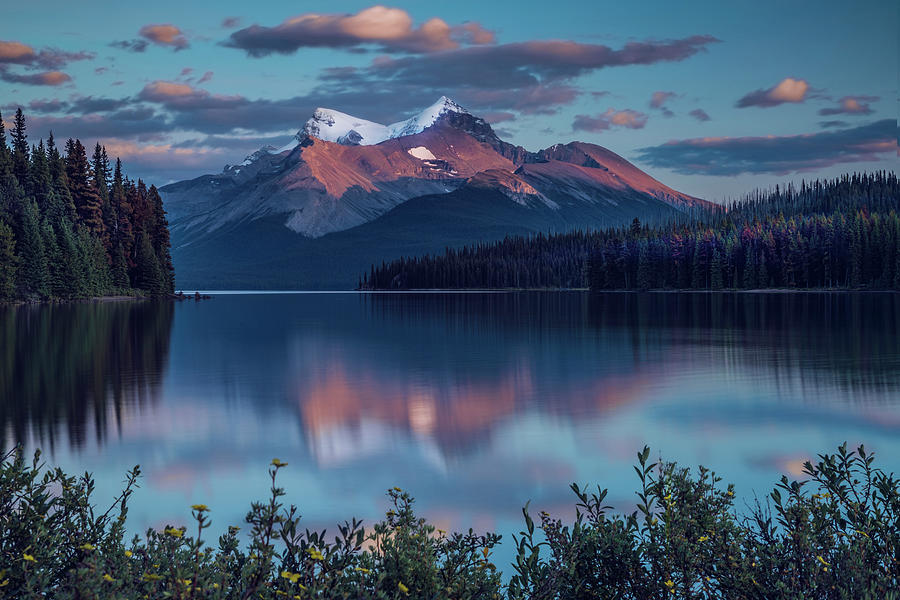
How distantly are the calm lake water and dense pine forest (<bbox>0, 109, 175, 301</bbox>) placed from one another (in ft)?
248

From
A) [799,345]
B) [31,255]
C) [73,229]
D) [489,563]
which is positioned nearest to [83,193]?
[73,229]

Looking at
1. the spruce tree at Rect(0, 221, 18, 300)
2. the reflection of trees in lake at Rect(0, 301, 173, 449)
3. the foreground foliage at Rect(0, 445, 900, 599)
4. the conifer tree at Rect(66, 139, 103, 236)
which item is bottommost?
the reflection of trees in lake at Rect(0, 301, 173, 449)

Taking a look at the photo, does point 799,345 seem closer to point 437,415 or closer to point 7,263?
point 437,415

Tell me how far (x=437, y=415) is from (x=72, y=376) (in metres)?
19.4

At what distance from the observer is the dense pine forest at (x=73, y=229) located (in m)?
122

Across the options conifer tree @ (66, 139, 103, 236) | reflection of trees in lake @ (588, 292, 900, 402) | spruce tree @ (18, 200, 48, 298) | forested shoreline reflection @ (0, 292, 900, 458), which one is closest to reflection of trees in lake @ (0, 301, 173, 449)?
forested shoreline reflection @ (0, 292, 900, 458)

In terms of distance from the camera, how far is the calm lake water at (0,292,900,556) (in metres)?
18.0

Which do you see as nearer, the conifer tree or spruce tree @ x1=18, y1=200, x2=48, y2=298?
spruce tree @ x1=18, y1=200, x2=48, y2=298

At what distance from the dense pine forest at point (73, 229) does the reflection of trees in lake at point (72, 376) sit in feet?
201

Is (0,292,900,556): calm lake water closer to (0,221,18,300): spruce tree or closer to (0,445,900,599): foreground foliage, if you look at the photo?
(0,445,900,599): foreground foliage

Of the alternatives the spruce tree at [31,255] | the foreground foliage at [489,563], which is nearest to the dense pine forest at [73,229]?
the spruce tree at [31,255]

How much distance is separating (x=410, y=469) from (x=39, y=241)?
118m

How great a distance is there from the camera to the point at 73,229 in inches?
5581

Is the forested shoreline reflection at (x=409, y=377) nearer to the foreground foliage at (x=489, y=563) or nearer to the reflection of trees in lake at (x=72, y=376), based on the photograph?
the reflection of trees in lake at (x=72, y=376)
